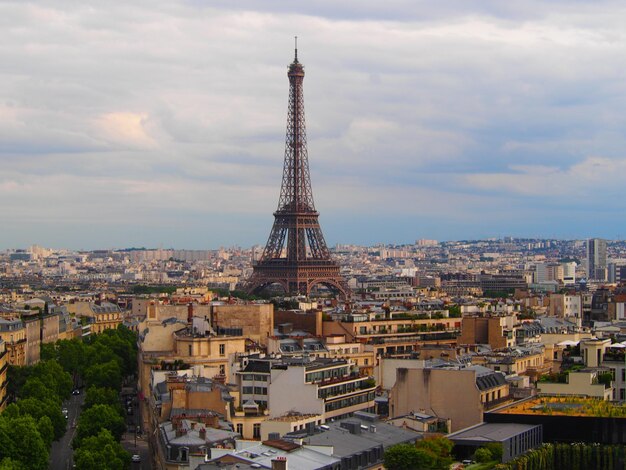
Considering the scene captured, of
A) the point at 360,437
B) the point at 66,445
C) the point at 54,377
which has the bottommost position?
the point at 66,445

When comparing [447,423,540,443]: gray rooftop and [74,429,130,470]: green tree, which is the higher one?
[447,423,540,443]: gray rooftop

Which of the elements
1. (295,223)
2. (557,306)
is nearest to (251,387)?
(557,306)

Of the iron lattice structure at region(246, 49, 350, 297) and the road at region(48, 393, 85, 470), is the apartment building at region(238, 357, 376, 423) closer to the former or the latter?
the road at region(48, 393, 85, 470)

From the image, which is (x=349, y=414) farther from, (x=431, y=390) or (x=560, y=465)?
(x=560, y=465)

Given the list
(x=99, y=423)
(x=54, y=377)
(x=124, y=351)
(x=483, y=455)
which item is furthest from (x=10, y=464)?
(x=124, y=351)

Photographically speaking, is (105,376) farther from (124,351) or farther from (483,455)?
(483,455)

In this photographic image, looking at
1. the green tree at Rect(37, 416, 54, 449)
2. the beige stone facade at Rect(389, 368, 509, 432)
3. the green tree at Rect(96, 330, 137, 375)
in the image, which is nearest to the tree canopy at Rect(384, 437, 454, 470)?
the beige stone facade at Rect(389, 368, 509, 432)
